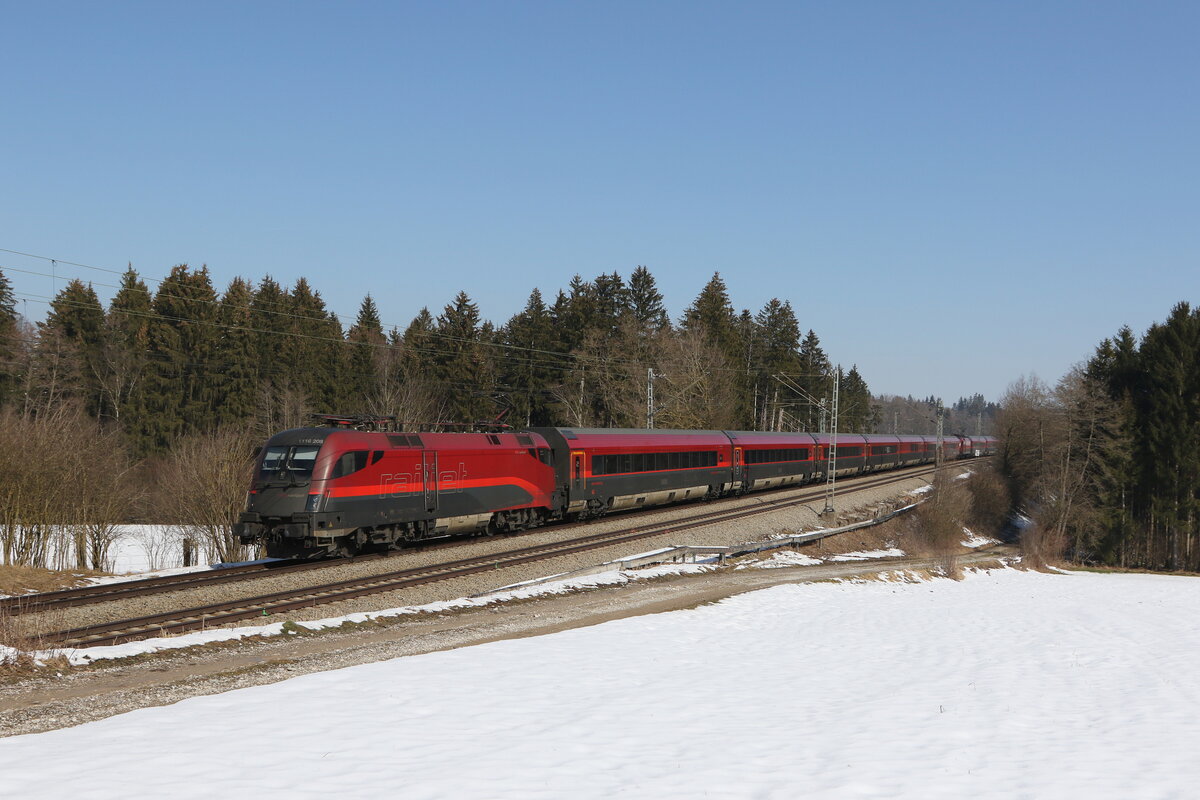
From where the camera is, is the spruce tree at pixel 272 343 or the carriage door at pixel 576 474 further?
the spruce tree at pixel 272 343

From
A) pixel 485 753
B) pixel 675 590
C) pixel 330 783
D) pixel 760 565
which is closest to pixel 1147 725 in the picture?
pixel 485 753

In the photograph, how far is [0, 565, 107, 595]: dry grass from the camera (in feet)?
61.7

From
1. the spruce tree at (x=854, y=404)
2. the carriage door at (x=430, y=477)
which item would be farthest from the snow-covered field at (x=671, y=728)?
the spruce tree at (x=854, y=404)

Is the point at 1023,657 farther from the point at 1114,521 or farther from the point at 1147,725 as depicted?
the point at 1114,521

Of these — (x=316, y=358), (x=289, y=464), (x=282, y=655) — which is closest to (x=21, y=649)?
(x=282, y=655)

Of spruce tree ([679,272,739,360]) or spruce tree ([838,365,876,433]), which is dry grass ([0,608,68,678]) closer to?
spruce tree ([679,272,739,360])

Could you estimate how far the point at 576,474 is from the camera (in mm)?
32250

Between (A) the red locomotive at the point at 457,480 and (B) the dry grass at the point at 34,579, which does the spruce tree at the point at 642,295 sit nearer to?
(A) the red locomotive at the point at 457,480

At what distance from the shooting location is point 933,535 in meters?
43.5

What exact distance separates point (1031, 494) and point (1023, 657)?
4859 centimetres

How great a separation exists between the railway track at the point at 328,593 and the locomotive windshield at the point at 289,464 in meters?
3.21

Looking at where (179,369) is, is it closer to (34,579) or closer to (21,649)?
(34,579)

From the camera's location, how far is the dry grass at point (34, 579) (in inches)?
741

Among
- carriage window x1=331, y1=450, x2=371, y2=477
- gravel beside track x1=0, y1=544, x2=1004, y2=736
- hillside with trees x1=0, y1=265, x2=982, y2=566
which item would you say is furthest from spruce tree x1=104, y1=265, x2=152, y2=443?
gravel beside track x1=0, y1=544, x2=1004, y2=736
